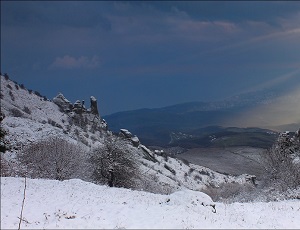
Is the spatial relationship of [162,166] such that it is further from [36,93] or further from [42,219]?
[42,219]

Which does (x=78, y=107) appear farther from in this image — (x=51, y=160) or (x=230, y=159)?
(x=51, y=160)

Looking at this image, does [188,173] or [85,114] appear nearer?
[188,173]

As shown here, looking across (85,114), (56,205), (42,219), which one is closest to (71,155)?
(56,205)

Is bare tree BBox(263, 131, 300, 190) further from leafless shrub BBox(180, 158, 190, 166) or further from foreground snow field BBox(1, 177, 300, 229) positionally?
leafless shrub BBox(180, 158, 190, 166)

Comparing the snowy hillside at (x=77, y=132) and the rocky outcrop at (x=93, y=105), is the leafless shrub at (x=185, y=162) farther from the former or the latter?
the rocky outcrop at (x=93, y=105)

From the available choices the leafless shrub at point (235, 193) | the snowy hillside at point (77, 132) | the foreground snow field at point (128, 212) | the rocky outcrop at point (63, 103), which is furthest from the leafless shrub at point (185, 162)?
the foreground snow field at point (128, 212)

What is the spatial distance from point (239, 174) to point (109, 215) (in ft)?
234

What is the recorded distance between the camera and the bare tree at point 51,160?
52.0m

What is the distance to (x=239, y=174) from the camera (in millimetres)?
87562

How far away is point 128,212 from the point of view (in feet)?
73.8

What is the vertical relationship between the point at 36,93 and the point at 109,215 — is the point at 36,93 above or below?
above

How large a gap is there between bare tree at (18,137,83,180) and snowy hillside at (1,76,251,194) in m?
A: 9.52

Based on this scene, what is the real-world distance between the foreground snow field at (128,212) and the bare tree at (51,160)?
2218cm

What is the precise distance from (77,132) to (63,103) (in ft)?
87.5
